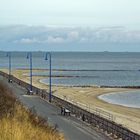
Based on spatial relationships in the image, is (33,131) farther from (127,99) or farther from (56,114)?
(127,99)

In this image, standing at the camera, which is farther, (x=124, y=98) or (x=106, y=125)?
(x=124, y=98)

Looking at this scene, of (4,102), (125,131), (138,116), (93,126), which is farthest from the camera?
(138,116)

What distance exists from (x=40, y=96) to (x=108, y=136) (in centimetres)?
2786

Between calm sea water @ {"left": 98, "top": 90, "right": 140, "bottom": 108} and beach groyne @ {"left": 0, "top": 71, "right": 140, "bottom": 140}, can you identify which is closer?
beach groyne @ {"left": 0, "top": 71, "right": 140, "bottom": 140}

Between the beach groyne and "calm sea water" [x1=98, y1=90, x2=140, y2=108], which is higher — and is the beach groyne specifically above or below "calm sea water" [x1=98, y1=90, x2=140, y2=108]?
above

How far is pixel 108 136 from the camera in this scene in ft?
88.8

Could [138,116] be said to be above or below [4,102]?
below

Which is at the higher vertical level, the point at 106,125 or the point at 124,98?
the point at 106,125

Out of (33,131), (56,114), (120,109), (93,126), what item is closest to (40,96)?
(120,109)

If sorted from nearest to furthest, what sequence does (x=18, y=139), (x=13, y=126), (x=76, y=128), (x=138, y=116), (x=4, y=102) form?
(x=18, y=139) < (x=13, y=126) < (x=4, y=102) < (x=76, y=128) < (x=138, y=116)

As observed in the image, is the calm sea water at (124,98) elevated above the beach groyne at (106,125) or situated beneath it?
situated beneath

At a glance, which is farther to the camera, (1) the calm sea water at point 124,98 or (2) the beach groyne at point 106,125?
(1) the calm sea water at point 124,98

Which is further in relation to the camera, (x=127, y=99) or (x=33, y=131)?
(x=127, y=99)

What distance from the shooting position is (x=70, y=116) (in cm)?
3606
